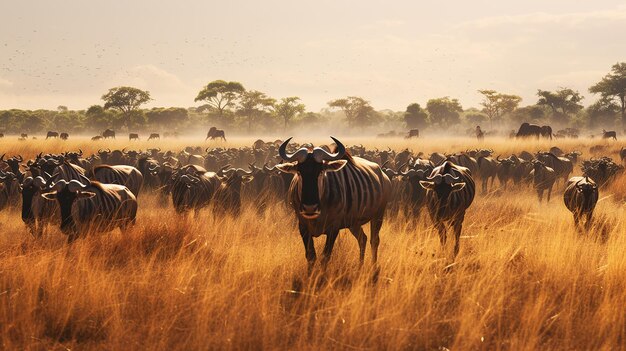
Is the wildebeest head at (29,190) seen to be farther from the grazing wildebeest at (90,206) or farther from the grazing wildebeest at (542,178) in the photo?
the grazing wildebeest at (542,178)

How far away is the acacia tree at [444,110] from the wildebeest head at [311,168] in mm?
101044

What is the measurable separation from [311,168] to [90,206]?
436 cm

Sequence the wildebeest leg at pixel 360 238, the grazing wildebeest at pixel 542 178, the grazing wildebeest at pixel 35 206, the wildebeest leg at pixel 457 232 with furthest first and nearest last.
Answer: the grazing wildebeest at pixel 542 178 < the grazing wildebeest at pixel 35 206 < the wildebeest leg at pixel 457 232 < the wildebeest leg at pixel 360 238

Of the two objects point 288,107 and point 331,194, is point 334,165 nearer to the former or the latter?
point 331,194

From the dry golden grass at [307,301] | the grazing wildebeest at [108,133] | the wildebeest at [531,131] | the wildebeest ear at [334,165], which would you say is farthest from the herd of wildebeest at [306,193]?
the grazing wildebeest at [108,133]

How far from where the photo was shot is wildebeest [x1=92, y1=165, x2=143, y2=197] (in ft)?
44.4

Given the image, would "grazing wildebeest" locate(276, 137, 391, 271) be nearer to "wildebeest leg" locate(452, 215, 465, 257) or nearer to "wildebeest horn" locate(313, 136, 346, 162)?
"wildebeest horn" locate(313, 136, 346, 162)

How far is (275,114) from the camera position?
316 feet

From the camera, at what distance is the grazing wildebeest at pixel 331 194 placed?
630 centimetres

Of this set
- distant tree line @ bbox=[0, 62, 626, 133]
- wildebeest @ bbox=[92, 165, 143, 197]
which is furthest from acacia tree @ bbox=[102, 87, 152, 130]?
wildebeest @ bbox=[92, 165, 143, 197]

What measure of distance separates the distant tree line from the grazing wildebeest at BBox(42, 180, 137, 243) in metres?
74.1

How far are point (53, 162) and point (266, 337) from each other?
11929 millimetres

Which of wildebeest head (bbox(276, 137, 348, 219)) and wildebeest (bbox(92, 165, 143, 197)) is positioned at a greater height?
wildebeest head (bbox(276, 137, 348, 219))

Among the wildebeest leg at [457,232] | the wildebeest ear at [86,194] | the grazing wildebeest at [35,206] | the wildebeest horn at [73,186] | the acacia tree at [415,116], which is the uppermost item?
the acacia tree at [415,116]
